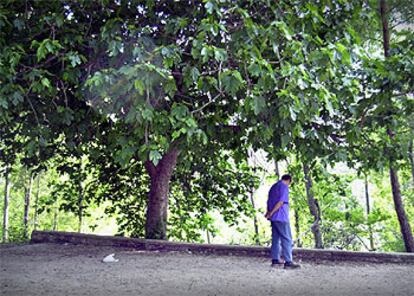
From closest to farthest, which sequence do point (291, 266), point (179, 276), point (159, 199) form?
point (179, 276), point (291, 266), point (159, 199)

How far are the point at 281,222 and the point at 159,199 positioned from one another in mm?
2389

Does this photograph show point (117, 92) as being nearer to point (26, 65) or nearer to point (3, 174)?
point (26, 65)

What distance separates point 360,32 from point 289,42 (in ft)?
7.77

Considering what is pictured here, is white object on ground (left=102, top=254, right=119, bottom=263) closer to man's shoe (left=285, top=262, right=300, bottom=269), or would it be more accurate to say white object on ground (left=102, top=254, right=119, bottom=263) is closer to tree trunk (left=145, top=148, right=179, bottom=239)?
tree trunk (left=145, top=148, right=179, bottom=239)

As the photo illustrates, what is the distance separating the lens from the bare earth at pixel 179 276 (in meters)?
4.22

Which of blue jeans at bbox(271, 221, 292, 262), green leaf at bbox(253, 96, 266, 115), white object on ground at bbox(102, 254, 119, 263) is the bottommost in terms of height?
white object on ground at bbox(102, 254, 119, 263)

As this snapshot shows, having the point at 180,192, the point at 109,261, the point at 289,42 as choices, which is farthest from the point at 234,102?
the point at 180,192

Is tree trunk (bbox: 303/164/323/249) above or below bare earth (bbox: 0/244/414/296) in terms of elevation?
above

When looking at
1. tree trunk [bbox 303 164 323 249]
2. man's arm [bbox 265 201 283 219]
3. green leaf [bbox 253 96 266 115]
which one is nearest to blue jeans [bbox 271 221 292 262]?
man's arm [bbox 265 201 283 219]

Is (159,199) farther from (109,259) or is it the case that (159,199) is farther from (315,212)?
(315,212)

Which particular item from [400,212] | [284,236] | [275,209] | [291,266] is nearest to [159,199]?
[275,209]

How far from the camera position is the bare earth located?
422cm

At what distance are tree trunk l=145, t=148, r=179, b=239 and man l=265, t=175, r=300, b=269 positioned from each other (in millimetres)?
2121

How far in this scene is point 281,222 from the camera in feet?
18.1
